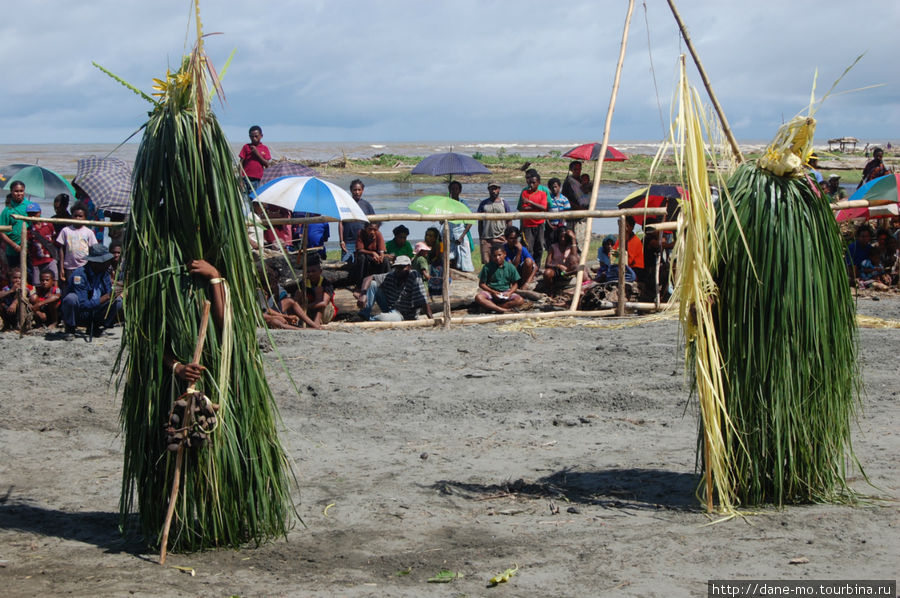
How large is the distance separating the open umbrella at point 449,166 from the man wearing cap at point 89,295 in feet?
22.4

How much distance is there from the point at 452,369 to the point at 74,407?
12.1ft

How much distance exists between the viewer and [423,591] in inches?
188

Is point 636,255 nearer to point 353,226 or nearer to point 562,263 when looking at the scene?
point 562,263

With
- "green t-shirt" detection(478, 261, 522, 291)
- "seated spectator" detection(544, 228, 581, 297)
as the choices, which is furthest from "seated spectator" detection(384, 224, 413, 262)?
"seated spectator" detection(544, 228, 581, 297)

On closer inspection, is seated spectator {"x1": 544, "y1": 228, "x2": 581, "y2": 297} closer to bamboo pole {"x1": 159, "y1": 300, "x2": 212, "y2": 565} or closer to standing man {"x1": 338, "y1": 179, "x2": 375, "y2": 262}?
standing man {"x1": 338, "y1": 179, "x2": 375, "y2": 262}

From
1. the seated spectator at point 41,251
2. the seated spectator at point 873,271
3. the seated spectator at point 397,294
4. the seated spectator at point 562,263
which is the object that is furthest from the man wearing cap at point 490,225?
the seated spectator at point 41,251

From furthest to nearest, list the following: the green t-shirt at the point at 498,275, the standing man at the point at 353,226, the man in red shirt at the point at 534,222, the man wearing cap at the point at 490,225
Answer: the man in red shirt at the point at 534,222 < the man wearing cap at the point at 490,225 < the standing man at the point at 353,226 < the green t-shirt at the point at 498,275

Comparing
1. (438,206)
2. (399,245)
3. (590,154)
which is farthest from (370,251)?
(590,154)

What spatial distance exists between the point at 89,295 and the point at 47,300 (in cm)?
74

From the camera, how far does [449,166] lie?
16.2m

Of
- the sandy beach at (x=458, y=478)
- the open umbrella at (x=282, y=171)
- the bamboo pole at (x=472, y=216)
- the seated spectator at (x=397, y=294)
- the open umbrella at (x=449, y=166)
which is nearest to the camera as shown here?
the sandy beach at (x=458, y=478)

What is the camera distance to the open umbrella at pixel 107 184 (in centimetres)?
1156

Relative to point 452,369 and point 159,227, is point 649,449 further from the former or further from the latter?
point 159,227

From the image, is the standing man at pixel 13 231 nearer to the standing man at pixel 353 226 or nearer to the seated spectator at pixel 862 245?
the standing man at pixel 353 226
